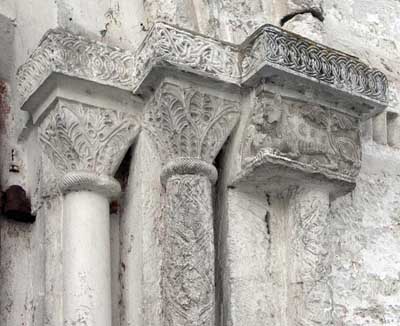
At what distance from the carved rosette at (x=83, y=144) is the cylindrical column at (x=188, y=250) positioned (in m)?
Result: 0.18

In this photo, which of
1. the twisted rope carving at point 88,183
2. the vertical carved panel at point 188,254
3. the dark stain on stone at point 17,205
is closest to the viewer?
the vertical carved panel at point 188,254

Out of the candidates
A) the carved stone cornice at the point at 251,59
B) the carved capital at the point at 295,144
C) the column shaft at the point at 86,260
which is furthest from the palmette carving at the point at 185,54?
the column shaft at the point at 86,260

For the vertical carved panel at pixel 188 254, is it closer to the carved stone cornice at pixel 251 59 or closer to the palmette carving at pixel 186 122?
the palmette carving at pixel 186 122

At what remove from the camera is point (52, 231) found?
310 centimetres

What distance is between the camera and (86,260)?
2998mm

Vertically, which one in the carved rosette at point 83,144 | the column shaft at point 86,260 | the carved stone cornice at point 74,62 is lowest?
the column shaft at point 86,260

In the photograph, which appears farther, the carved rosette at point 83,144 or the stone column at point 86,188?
the carved rosette at point 83,144

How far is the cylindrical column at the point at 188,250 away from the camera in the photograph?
9.57 feet

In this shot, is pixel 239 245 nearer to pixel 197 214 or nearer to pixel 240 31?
pixel 197 214

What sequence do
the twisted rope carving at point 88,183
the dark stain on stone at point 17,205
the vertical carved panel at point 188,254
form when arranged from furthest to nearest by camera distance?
1. the dark stain on stone at point 17,205
2. the twisted rope carving at point 88,183
3. the vertical carved panel at point 188,254

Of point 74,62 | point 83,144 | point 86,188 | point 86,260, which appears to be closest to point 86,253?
point 86,260

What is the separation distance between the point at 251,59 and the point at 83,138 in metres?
0.55

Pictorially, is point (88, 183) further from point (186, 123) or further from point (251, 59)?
point (251, 59)

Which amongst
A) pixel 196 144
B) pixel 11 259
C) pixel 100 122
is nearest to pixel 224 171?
pixel 196 144
